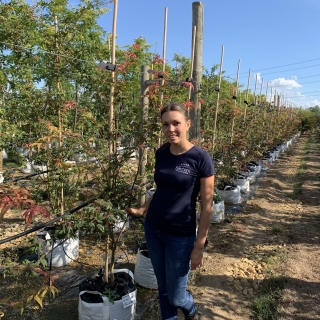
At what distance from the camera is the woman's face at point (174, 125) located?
70.7 inches

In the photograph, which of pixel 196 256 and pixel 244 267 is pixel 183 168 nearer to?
pixel 196 256

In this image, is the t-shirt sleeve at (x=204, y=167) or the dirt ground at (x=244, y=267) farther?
the dirt ground at (x=244, y=267)

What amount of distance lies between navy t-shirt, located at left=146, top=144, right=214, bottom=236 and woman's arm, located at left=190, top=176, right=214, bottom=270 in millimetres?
54

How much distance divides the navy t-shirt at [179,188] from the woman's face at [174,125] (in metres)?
0.12

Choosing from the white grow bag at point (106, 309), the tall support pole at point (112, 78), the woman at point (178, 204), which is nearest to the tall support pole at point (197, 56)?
the tall support pole at point (112, 78)

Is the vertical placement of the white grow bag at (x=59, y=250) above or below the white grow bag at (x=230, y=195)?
below

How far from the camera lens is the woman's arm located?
1.79 metres

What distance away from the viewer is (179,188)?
185 cm

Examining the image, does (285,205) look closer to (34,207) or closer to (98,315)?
(98,315)

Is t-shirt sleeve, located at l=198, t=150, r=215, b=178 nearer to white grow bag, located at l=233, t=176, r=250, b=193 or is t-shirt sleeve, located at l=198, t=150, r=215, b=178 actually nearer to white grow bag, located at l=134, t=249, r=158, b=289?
white grow bag, located at l=134, t=249, r=158, b=289

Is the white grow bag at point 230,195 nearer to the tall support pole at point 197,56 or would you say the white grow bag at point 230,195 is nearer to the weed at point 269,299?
the tall support pole at point 197,56

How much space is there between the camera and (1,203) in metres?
1.38

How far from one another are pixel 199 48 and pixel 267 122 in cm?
760

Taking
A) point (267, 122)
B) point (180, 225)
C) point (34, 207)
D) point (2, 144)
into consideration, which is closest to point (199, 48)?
point (2, 144)
